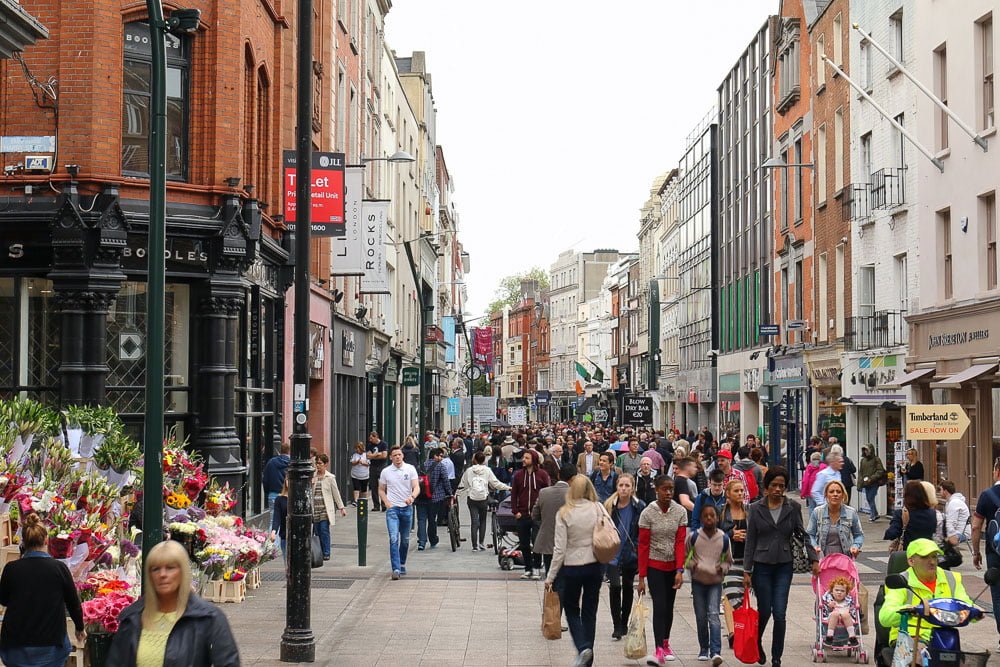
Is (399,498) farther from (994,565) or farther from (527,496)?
(994,565)

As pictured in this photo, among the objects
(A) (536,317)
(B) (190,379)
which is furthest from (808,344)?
(A) (536,317)

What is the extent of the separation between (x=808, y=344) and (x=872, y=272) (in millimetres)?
7678

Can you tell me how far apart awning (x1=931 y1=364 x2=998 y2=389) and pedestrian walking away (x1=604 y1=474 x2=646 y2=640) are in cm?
1267

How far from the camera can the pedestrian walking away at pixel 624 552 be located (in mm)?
14289

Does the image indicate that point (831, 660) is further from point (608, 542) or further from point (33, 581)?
point (33, 581)

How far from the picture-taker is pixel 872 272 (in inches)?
1384

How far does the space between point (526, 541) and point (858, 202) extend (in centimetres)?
1857

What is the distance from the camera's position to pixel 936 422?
72.7ft

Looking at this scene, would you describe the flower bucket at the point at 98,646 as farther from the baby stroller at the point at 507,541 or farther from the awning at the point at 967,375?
the awning at the point at 967,375

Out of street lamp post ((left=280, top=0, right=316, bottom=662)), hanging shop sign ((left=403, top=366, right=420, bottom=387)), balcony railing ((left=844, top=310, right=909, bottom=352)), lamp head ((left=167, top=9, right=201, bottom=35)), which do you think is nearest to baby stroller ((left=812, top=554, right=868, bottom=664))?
street lamp post ((left=280, top=0, right=316, bottom=662))

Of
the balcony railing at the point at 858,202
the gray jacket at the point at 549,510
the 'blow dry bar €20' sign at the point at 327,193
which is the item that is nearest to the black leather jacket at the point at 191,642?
the gray jacket at the point at 549,510

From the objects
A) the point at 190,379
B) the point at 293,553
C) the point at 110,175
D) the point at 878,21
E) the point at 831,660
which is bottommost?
the point at 831,660

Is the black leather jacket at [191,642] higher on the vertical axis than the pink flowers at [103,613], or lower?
higher

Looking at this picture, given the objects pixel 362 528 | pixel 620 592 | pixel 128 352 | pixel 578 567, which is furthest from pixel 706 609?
pixel 128 352
